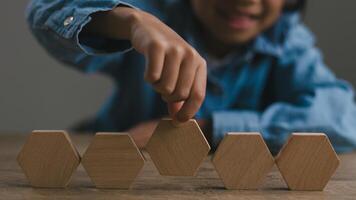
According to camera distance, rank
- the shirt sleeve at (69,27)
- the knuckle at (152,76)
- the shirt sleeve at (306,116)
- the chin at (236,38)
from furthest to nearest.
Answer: the chin at (236,38) → the shirt sleeve at (306,116) → the shirt sleeve at (69,27) → the knuckle at (152,76)

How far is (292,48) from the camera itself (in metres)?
1.16

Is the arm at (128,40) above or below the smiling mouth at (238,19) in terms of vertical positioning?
above

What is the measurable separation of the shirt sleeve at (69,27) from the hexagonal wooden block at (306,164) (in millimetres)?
209

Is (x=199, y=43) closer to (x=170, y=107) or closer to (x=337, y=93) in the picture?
(x=337, y=93)

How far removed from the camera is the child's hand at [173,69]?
52 cm

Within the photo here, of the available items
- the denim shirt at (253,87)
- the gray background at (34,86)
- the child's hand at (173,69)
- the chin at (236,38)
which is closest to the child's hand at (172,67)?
the child's hand at (173,69)

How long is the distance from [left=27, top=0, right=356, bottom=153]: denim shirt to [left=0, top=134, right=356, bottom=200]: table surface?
0.21 m

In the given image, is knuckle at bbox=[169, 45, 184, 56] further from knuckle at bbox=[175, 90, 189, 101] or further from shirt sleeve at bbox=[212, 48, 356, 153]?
shirt sleeve at bbox=[212, 48, 356, 153]

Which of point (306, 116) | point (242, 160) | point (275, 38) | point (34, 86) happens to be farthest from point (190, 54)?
point (34, 86)

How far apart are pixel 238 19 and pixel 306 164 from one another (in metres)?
0.48

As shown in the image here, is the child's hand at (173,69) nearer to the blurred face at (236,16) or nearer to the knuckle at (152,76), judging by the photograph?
the knuckle at (152,76)

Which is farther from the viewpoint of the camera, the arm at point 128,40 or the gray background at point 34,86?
the gray background at point 34,86

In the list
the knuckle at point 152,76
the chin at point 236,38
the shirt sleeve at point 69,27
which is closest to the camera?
the knuckle at point 152,76

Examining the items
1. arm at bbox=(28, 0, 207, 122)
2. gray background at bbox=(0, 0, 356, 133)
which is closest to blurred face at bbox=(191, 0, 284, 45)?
arm at bbox=(28, 0, 207, 122)
